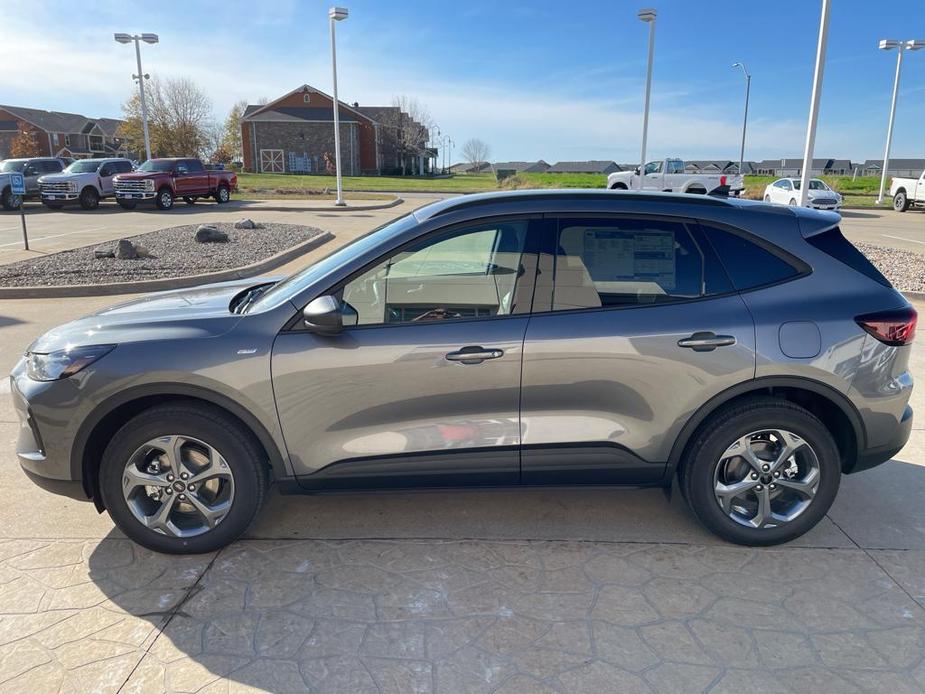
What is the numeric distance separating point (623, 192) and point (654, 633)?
2.10 meters

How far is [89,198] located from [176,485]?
2575 cm

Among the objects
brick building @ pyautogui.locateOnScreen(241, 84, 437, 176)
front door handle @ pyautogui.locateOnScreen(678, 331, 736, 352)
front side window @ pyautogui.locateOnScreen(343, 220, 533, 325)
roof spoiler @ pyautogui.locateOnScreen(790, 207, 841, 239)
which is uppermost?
brick building @ pyautogui.locateOnScreen(241, 84, 437, 176)

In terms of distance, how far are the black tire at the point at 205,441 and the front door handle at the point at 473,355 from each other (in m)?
1.06

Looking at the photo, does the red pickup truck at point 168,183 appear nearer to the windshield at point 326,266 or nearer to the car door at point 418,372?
the windshield at point 326,266

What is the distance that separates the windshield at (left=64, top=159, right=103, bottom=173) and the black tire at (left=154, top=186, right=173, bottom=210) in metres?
2.81

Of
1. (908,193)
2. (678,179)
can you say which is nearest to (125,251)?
(678,179)

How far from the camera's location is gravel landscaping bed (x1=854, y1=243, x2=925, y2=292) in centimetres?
1034

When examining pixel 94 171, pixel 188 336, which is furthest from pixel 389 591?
pixel 94 171

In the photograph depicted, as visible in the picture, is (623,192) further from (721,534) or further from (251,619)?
(251,619)

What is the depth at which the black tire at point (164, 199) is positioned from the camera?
24578 millimetres

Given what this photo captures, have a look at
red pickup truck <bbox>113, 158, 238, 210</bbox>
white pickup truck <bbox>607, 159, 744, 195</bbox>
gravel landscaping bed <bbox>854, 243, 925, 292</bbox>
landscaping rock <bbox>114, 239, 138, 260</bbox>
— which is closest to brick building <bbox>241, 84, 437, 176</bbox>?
red pickup truck <bbox>113, 158, 238, 210</bbox>

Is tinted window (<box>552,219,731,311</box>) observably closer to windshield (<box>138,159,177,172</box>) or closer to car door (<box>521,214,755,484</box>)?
car door (<box>521,214,755,484</box>)

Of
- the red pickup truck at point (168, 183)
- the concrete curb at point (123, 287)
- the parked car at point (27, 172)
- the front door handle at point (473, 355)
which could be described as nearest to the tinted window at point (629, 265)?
the front door handle at point (473, 355)

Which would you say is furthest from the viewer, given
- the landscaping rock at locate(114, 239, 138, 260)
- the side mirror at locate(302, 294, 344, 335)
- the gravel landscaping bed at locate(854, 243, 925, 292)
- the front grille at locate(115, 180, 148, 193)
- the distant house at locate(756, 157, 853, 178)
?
the distant house at locate(756, 157, 853, 178)
